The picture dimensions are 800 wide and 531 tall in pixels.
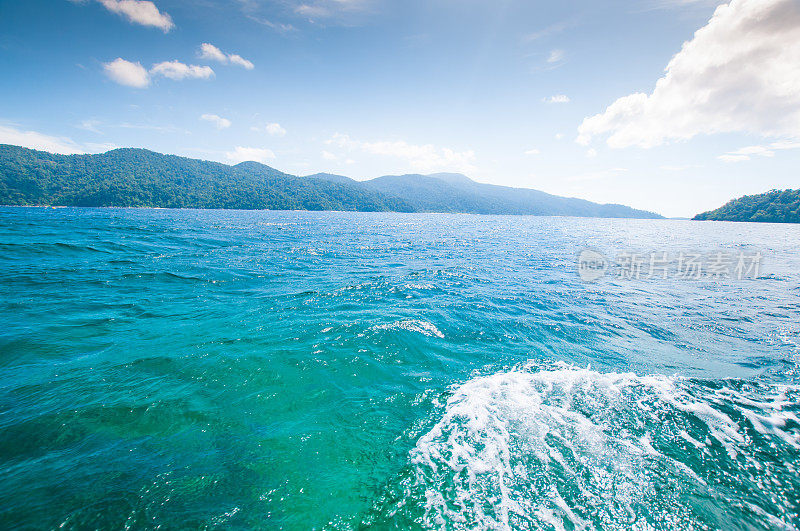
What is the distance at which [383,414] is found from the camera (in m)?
6.14

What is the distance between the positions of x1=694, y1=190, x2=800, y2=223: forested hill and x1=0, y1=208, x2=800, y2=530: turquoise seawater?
228m

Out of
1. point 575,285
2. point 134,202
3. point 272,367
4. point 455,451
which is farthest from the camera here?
point 134,202

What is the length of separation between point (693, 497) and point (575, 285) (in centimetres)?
1550

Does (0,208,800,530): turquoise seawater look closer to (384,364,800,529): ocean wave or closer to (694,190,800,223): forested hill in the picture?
(384,364,800,529): ocean wave

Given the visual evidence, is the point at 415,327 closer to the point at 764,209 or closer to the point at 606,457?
the point at 606,457

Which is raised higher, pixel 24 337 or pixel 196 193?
pixel 196 193

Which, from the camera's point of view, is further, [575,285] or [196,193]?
[196,193]

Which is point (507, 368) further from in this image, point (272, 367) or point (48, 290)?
point (48, 290)

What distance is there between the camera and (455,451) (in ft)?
17.1

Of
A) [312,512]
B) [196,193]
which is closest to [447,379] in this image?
[312,512]

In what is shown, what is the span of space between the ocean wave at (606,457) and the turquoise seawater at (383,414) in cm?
3

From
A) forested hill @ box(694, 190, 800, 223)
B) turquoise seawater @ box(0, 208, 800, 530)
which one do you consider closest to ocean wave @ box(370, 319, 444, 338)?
turquoise seawater @ box(0, 208, 800, 530)

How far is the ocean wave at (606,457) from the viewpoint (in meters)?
4.12

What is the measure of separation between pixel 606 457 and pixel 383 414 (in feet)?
13.6
